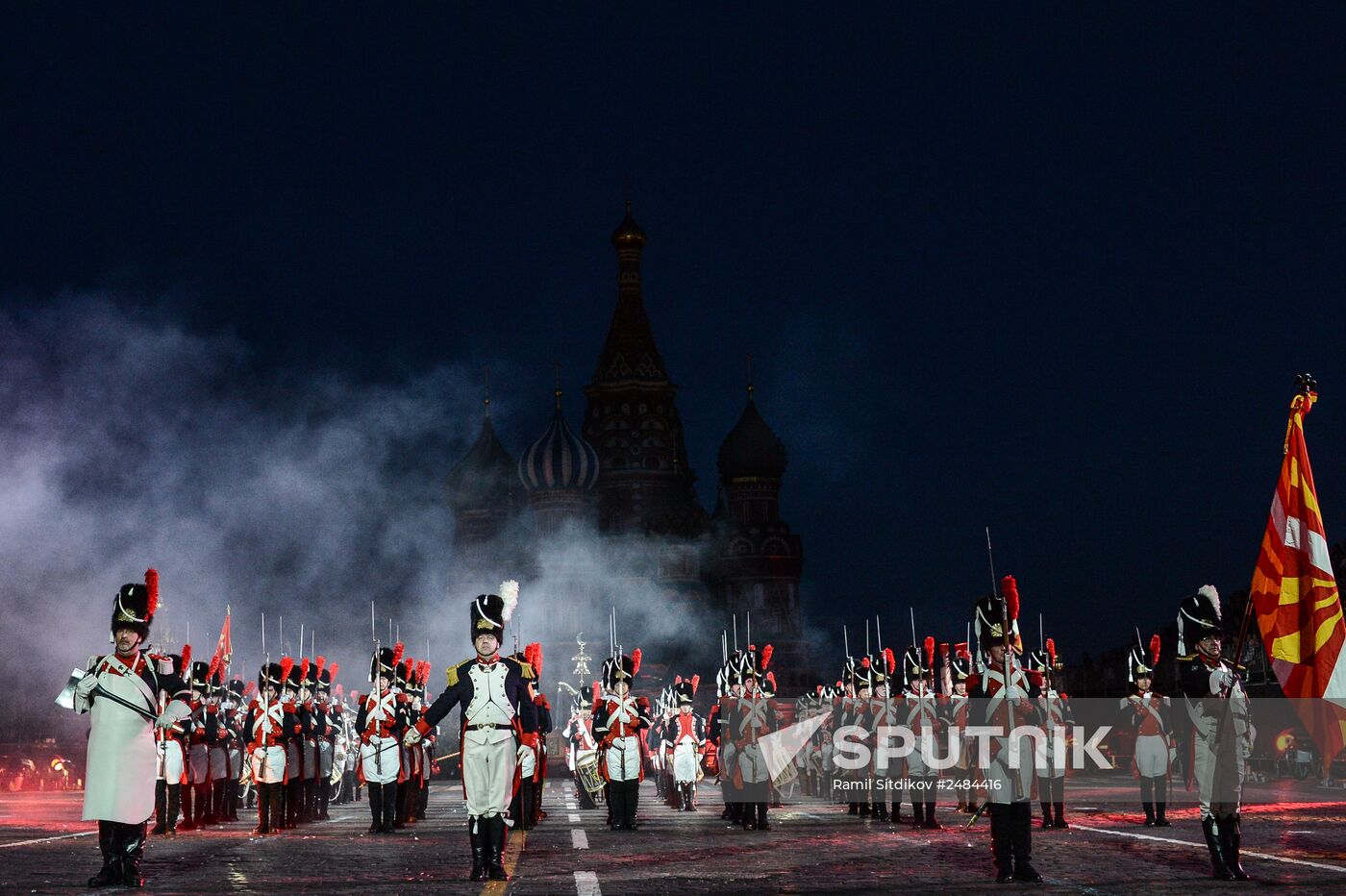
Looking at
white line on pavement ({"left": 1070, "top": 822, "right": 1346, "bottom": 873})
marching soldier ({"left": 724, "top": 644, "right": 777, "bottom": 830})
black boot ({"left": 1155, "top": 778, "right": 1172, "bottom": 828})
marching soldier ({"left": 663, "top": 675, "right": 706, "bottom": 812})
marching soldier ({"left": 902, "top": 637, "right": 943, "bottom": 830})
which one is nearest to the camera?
white line on pavement ({"left": 1070, "top": 822, "right": 1346, "bottom": 873})

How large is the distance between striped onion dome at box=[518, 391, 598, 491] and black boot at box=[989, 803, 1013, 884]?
77000 millimetres

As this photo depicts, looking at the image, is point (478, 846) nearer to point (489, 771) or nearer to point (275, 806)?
point (489, 771)

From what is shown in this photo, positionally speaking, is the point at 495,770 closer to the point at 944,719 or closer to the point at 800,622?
the point at 944,719

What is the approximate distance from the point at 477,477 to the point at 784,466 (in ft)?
58.7

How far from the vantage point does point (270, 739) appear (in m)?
20.5

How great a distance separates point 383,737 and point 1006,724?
10210mm

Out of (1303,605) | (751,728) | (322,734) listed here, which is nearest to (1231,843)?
(1303,605)

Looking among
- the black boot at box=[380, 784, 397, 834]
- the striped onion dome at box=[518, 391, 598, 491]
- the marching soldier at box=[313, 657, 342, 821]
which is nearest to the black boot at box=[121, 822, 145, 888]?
the black boot at box=[380, 784, 397, 834]

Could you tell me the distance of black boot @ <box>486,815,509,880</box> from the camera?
1224 centimetres

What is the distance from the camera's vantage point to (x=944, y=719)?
2166cm

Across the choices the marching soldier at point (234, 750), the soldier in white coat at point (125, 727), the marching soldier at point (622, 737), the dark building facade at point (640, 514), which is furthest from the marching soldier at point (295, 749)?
the dark building facade at point (640, 514)

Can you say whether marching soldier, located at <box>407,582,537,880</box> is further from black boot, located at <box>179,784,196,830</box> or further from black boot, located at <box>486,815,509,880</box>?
black boot, located at <box>179,784,196,830</box>

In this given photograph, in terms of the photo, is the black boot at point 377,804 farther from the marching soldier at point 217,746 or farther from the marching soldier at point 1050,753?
the marching soldier at point 1050,753

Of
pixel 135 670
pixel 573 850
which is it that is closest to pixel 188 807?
pixel 573 850
